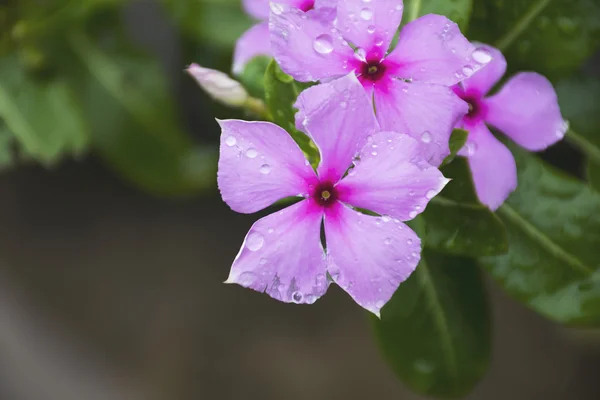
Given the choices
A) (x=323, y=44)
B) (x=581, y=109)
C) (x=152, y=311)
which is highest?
(x=323, y=44)

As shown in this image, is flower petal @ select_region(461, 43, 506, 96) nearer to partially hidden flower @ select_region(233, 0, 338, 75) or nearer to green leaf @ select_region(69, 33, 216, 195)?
partially hidden flower @ select_region(233, 0, 338, 75)

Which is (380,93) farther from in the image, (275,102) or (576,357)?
(576,357)

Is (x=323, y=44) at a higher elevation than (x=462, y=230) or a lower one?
higher

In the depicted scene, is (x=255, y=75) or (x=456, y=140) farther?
(x=255, y=75)

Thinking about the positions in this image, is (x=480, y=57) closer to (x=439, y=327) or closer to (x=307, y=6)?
(x=307, y=6)

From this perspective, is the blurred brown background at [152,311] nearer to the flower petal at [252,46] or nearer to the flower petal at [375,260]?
the flower petal at [252,46]

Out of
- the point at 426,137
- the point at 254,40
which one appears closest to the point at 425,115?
the point at 426,137

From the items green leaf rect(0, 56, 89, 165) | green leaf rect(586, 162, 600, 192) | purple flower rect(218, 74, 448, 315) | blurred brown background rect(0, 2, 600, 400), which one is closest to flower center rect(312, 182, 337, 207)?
purple flower rect(218, 74, 448, 315)
